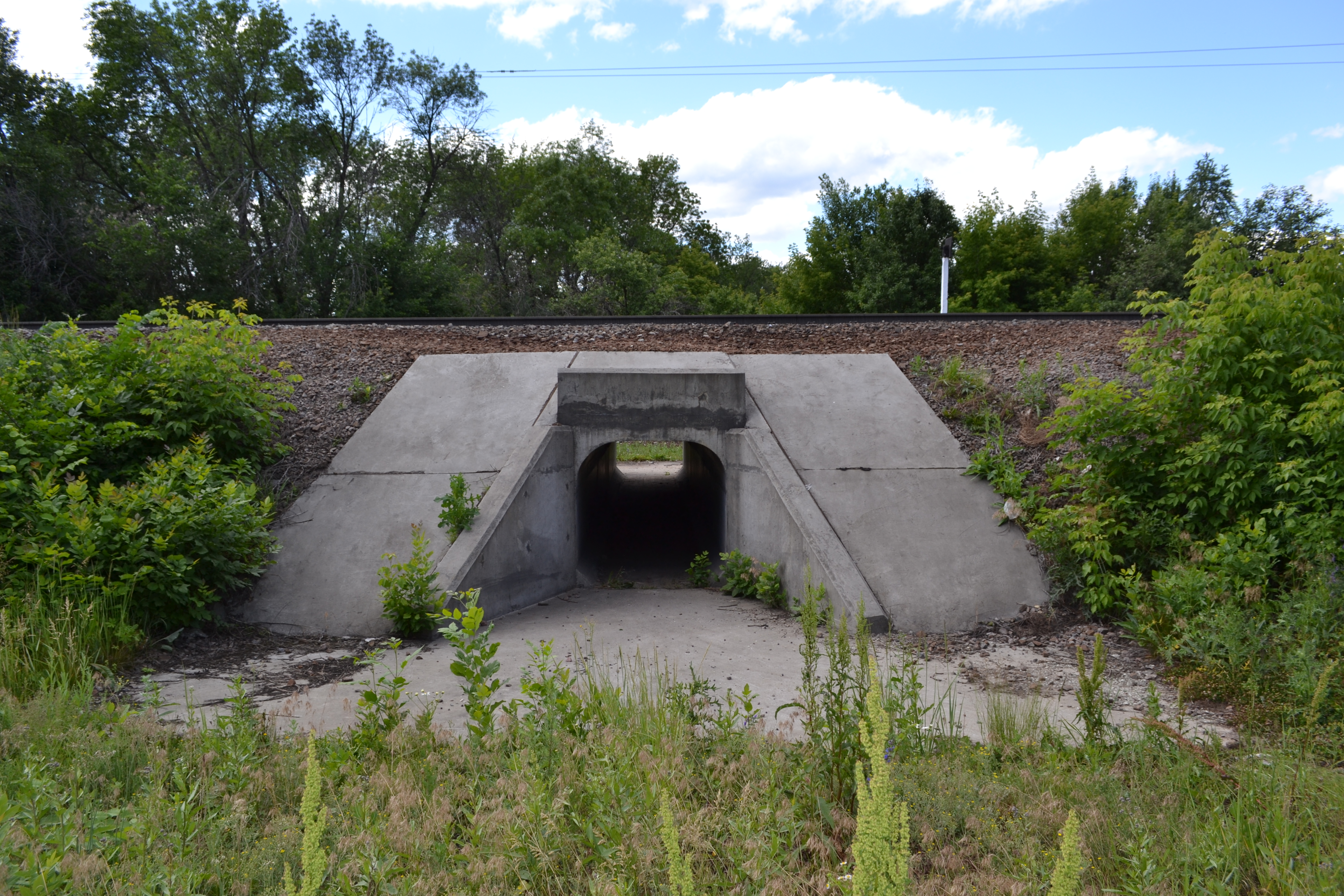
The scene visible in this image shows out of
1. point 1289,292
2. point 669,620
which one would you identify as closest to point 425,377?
point 669,620

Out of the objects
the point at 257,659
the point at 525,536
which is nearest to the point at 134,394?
the point at 257,659

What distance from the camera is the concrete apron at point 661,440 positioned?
22.1 ft

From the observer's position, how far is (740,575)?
761 centimetres

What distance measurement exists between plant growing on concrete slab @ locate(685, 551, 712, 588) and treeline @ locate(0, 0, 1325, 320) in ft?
58.6

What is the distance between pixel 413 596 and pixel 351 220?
24887 mm

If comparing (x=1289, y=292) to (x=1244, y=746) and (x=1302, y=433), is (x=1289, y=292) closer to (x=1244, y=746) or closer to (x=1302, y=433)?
(x=1302, y=433)

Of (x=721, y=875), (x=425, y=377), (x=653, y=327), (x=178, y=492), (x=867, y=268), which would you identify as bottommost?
(x=721, y=875)

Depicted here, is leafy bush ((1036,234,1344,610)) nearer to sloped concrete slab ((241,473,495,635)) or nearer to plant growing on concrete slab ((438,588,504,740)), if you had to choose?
plant growing on concrete slab ((438,588,504,740))

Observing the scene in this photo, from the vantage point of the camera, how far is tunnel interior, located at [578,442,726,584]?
9422 mm

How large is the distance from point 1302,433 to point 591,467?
7.53 meters

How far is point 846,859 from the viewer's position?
3.09 metres

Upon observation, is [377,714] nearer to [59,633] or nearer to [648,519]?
[59,633]

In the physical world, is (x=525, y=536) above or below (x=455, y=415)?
below

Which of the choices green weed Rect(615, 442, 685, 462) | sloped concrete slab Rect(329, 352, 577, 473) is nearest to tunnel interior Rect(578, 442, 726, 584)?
sloped concrete slab Rect(329, 352, 577, 473)
